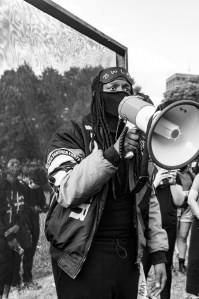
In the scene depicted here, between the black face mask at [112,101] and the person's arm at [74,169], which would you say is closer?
the person's arm at [74,169]

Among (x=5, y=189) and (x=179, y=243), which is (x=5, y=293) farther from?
(x=179, y=243)

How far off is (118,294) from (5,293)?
132 centimetres

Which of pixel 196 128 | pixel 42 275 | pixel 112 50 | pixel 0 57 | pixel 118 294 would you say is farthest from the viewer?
pixel 112 50

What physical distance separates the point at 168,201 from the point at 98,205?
8.33 ft

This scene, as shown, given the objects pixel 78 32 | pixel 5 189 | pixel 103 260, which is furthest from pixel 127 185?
pixel 78 32

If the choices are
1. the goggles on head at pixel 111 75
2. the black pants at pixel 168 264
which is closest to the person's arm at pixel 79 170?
the goggles on head at pixel 111 75

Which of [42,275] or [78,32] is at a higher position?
[78,32]

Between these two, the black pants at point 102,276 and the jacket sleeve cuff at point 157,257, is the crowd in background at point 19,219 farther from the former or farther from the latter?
the jacket sleeve cuff at point 157,257

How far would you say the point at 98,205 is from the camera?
1.86 m

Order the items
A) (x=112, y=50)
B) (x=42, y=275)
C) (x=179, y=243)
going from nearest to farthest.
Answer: (x=42, y=275) → (x=112, y=50) → (x=179, y=243)

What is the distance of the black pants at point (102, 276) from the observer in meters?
1.86

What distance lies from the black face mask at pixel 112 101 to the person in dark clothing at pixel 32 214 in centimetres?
130

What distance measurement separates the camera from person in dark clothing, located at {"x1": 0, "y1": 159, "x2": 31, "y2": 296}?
2889 mm

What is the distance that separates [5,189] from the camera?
2.93m
